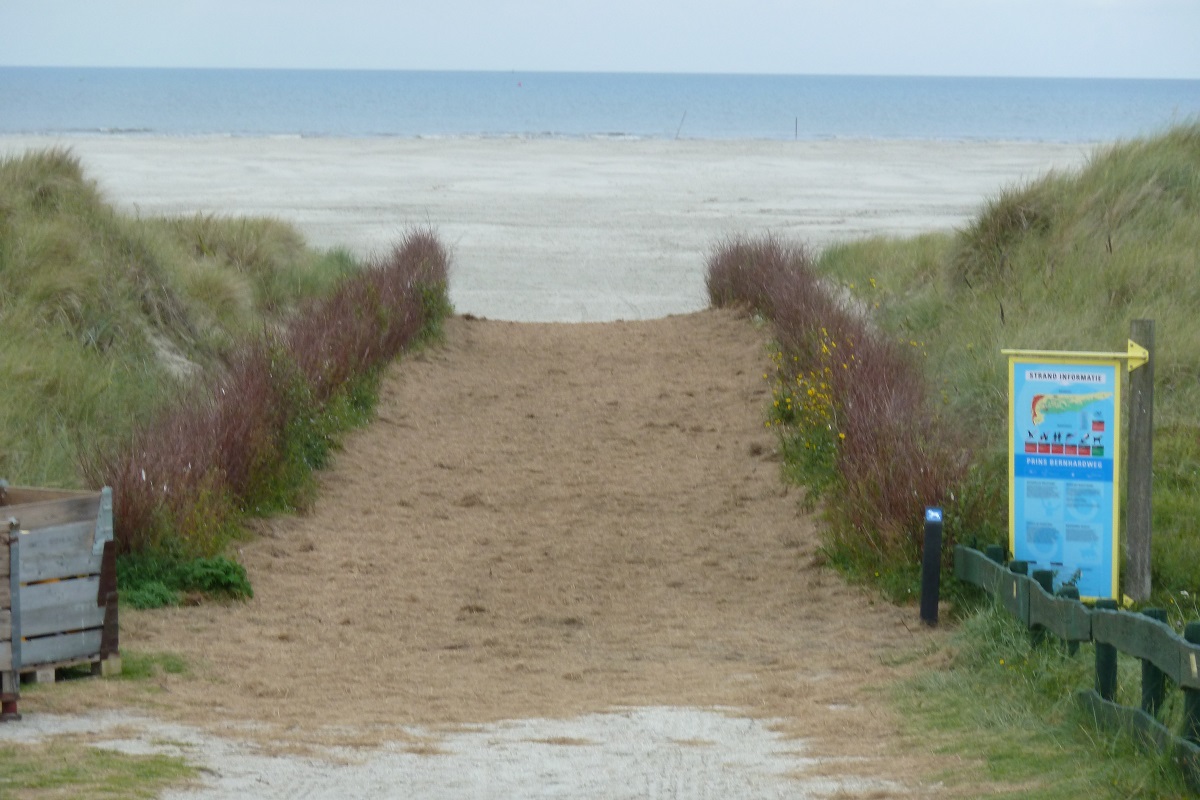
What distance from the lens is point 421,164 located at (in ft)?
153

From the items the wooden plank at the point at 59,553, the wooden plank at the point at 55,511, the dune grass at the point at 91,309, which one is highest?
the dune grass at the point at 91,309

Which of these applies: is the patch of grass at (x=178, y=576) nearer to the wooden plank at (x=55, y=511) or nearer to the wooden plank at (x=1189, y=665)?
the wooden plank at (x=55, y=511)

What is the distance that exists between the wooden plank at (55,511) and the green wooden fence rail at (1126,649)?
12.7 feet

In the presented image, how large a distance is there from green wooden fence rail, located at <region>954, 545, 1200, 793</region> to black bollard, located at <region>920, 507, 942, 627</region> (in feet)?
1.59

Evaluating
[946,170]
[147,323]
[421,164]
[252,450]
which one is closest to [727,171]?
[946,170]

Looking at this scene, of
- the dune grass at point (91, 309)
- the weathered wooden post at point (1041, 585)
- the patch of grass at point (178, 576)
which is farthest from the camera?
the dune grass at point (91, 309)

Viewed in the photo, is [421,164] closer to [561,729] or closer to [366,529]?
[366,529]

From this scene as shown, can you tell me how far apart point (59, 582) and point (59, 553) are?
11cm

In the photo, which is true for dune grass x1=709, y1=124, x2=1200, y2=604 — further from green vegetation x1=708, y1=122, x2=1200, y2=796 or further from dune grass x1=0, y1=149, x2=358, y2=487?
dune grass x1=0, y1=149, x2=358, y2=487

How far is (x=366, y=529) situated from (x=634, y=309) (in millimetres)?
9538

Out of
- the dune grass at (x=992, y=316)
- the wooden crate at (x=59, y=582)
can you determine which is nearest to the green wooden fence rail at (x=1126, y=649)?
the dune grass at (x=992, y=316)

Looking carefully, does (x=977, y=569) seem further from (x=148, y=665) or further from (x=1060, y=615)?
(x=148, y=665)

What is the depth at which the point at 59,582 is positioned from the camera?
5.89 metres

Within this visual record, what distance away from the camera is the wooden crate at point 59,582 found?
18.3 feet
